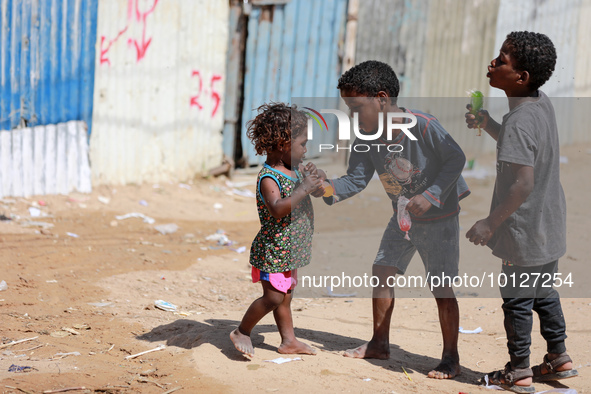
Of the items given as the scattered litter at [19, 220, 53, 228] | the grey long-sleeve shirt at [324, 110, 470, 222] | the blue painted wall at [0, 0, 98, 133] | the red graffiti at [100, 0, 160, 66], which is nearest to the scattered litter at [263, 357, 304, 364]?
the grey long-sleeve shirt at [324, 110, 470, 222]

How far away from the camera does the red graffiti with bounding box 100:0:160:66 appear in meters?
7.29

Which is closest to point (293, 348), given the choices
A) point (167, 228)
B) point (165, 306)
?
point (165, 306)

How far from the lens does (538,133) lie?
3059mm

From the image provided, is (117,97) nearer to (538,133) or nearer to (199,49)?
(199,49)

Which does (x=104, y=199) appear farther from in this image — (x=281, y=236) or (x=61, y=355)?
(x=281, y=236)

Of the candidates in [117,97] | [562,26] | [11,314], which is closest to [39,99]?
[117,97]

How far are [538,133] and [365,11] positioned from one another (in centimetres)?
646

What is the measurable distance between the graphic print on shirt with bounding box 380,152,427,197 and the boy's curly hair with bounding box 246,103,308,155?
0.48 metres

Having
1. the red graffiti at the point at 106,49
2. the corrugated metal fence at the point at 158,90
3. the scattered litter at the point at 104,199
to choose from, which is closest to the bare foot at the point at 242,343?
the scattered litter at the point at 104,199

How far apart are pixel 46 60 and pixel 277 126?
4.49 metres

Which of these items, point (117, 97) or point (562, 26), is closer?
point (117, 97)

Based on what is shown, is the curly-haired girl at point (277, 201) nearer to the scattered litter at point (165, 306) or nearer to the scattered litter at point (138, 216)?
the scattered litter at point (165, 306)

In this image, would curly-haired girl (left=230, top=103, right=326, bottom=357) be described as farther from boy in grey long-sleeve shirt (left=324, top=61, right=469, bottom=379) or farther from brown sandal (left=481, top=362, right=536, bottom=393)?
brown sandal (left=481, top=362, right=536, bottom=393)

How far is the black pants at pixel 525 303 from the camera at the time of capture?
125 inches
